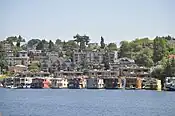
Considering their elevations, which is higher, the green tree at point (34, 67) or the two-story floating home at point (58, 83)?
the green tree at point (34, 67)

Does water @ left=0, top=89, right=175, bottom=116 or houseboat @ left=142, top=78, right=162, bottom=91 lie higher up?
houseboat @ left=142, top=78, right=162, bottom=91

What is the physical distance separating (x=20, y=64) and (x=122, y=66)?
26360 mm

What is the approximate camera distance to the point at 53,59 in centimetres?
13350

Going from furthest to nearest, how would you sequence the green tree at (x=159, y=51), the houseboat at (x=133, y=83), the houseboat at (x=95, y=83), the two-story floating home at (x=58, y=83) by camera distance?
1. the green tree at (x=159, y=51)
2. the two-story floating home at (x=58, y=83)
3. the houseboat at (x=95, y=83)
4. the houseboat at (x=133, y=83)

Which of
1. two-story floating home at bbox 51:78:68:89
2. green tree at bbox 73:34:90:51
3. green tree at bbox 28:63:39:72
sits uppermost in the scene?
green tree at bbox 73:34:90:51

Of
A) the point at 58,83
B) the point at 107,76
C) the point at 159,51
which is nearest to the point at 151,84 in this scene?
the point at 107,76

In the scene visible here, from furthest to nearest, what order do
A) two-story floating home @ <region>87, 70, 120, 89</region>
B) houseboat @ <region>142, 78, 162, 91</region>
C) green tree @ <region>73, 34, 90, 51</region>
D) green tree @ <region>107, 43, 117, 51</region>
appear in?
green tree @ <region>73, 34, 90, 51</region>, green tree @ <region>107, 43, 117, 51</region>, two-story floating home @ <region>87, 70, 120, 89</region>, houseboat @ <region>142, 78, 162, 91</region>

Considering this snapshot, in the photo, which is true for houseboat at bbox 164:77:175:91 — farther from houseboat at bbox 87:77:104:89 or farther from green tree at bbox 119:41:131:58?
green tree at bbox 119:41:131:58

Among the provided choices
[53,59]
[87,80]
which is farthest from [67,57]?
[87,80]

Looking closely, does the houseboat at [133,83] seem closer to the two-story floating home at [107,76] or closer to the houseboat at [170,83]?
the two-story floating home at [107,76]

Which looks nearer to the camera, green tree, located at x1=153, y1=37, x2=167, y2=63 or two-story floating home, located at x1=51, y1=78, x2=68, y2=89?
two-story floating home, located at x1=51, y1=78, x2=68, y2=89

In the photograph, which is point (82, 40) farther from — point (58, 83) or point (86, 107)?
point (86, 107)

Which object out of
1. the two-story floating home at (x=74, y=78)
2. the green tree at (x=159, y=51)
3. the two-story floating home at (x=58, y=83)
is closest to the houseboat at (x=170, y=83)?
the two-story floating home at (x=74, y=78)

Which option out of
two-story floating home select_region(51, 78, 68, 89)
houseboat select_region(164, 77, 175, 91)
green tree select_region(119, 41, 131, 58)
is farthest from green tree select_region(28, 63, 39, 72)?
houseboat select_region(164, 77, 175, 91)
